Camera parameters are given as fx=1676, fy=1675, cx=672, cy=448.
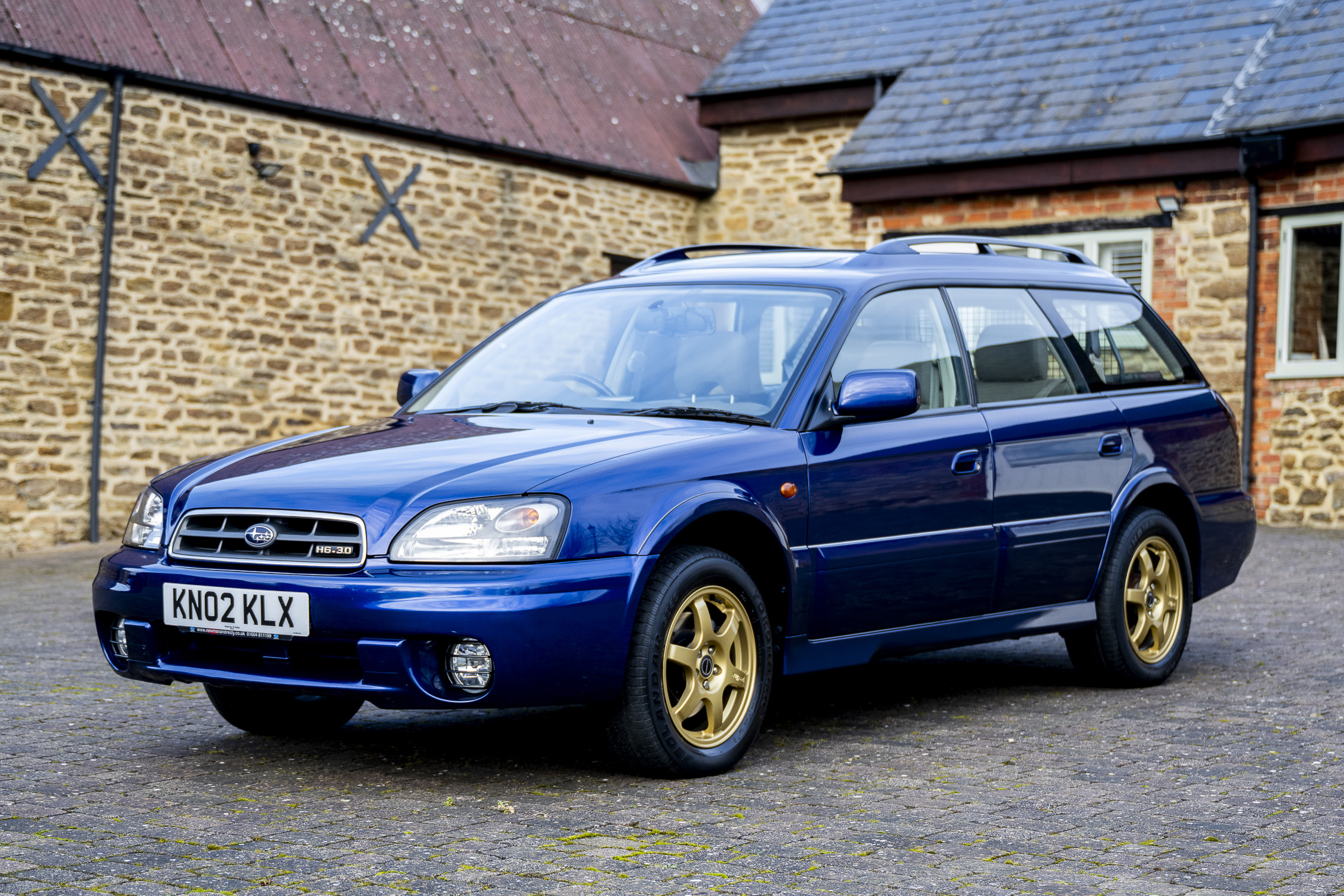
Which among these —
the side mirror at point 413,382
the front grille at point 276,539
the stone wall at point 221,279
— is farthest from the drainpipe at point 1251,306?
the front grille at point 276,539

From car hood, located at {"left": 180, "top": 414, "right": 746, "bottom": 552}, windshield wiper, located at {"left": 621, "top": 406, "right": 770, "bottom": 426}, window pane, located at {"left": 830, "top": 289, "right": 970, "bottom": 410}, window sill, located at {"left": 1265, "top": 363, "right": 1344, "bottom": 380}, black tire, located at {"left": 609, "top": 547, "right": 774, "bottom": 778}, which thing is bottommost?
black tire, located at {"left": 609, "top": 547, "right": 774, "bottom": 778}

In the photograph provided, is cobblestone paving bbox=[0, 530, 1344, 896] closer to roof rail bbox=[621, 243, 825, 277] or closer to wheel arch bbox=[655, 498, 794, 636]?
wheel arch bbox=[655, 498, 794, 636]

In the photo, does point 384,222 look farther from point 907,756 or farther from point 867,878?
point 867,878

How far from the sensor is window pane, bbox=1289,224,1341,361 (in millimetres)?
15469

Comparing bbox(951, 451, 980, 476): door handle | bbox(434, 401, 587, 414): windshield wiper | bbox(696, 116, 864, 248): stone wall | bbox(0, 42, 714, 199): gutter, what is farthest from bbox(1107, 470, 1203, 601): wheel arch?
bbox(696, 116, 864, 248): stone wall

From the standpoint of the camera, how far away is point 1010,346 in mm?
6785

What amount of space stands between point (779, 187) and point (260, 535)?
16549 mm

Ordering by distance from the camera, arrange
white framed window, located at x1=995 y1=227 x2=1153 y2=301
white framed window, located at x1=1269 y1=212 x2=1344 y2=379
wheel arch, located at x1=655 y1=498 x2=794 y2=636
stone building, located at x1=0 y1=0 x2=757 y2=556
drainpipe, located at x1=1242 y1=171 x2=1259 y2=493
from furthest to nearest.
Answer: white framed window, located at x1=995 y1=227 x2=1153 y2=301 < drainpipe, located at x1=1242 y1=171 x2=1259 y2=493 < white framed window, located at x1=1269 y1=212 x2=1344 y2=379 < stone building, located at x1=0 y1=0 x2=757 y2=556 < wheel arch, located at x1=655 y1=498 x2=794 y2=636

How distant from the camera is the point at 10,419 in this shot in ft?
46.3

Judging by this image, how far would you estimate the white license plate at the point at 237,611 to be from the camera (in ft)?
16.0

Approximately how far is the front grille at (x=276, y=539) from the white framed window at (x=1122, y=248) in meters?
12.6

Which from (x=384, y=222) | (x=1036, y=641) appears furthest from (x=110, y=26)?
(x=1036, y=641)

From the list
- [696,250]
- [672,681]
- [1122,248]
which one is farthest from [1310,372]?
[672,681]

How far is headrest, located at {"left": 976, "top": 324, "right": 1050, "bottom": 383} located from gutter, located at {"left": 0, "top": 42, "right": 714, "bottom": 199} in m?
10.1
